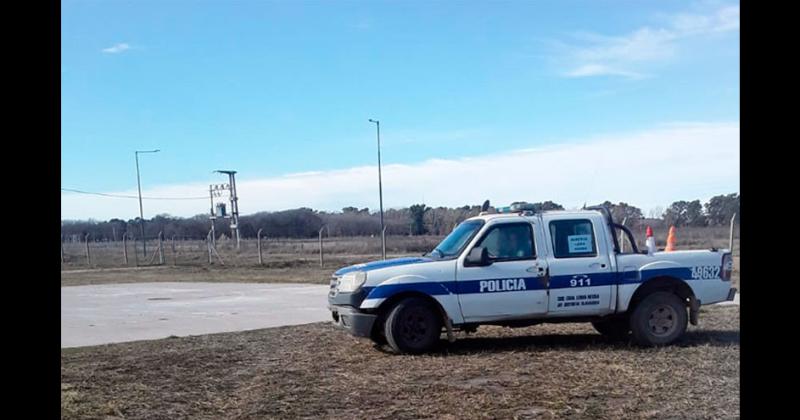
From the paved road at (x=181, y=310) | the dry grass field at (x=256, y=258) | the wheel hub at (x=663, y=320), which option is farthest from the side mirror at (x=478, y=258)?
the dry grass field at (x=256, y=258)

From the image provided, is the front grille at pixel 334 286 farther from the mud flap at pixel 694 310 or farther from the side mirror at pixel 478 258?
the mud flap at pixel 694 310

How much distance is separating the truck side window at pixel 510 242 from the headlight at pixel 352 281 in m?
1.65

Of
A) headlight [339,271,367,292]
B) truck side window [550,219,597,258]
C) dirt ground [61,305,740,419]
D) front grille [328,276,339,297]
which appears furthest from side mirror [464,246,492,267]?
front grille [328,276,339,297]

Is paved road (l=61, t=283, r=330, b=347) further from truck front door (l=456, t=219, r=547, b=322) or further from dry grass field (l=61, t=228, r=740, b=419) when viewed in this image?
truck front door (l=456, t=219, r=547, b=322)

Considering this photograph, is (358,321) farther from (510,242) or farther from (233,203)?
(233,203)

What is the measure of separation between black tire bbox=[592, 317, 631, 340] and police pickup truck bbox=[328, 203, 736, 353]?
9 cm

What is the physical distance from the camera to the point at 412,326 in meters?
10.1

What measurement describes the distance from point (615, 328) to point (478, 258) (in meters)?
2.59

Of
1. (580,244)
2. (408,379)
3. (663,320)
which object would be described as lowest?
(408,379)

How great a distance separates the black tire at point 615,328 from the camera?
10.9m

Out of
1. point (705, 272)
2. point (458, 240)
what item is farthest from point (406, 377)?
point (705, 272)
